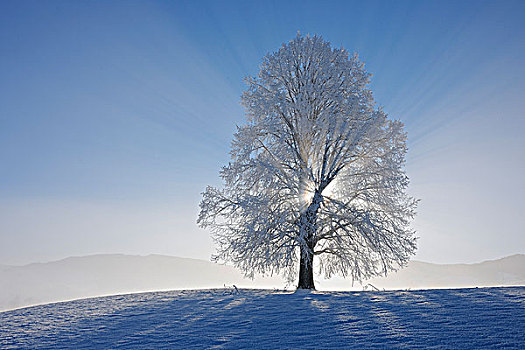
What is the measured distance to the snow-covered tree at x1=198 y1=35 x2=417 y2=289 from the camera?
46.1 feet

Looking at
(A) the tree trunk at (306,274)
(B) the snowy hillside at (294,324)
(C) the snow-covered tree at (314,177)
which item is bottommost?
(B) the snowy hillside at (294,324)

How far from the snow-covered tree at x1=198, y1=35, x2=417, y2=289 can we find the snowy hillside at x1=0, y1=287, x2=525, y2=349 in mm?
3650

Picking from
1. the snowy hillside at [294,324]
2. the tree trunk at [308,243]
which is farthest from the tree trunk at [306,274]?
the snowy hillside at [294,324]

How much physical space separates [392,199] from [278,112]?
6171 millimetres

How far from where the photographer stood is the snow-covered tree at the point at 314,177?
14055 millimetres

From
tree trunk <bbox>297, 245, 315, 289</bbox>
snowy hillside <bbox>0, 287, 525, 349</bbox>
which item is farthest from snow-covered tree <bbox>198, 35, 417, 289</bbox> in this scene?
snowy hillside <bbox>0, 287, 525, 349</bbox>

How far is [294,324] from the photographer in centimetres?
724

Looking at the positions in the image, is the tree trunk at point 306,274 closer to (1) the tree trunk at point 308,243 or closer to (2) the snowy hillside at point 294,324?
(1) the tree trunk at point 308,243

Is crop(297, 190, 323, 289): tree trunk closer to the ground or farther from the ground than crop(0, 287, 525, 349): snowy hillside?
farther from the ground

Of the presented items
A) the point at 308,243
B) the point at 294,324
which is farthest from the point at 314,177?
the point at 294,324

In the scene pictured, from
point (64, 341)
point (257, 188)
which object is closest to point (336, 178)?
point (257, 188)

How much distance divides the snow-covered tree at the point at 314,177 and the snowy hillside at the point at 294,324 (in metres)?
3.65

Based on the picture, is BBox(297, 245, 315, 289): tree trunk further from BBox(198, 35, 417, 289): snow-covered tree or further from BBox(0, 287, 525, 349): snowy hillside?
BBox(0, 287, 525, 349): snowy hillside

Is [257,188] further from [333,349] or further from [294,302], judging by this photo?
[333,349]
